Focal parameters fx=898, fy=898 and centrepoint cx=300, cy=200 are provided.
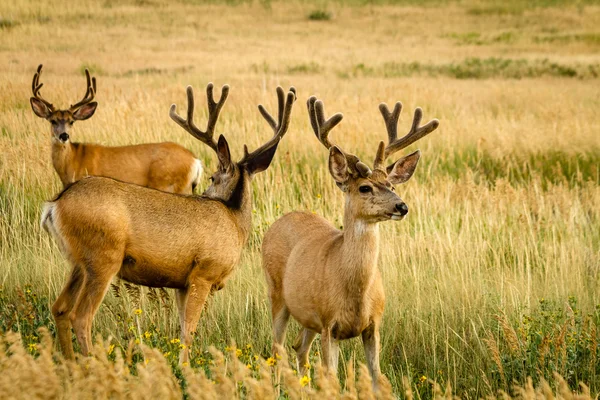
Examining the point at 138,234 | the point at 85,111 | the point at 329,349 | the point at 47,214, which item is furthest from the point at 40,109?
the point at 329,349

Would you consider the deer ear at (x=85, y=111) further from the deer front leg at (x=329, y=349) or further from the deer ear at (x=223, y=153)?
the deer front leg at (x=329, y=349)

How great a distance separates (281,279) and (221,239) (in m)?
0.52

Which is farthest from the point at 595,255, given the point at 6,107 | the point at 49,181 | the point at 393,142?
the point at 6,107

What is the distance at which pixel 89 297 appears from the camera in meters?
5.34

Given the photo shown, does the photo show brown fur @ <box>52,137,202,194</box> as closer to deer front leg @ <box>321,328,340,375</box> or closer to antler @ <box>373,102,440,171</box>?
antler @ <box>373,102,440,171</box>

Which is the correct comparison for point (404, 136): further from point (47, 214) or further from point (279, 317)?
point (47, 214)

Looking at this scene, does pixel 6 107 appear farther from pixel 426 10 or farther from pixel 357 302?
pixel 426 10

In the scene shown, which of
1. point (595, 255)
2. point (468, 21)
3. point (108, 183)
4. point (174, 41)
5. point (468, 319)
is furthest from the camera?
point (468, 21)

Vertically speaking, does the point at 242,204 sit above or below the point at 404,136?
below

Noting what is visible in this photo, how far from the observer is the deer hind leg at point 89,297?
5.33 meters

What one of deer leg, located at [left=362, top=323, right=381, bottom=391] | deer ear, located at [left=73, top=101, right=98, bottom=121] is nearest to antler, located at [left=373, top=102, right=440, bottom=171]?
deer leg, located at [left=362, top=323, right=381, bottom=391]

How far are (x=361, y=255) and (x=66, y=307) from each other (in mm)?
1855

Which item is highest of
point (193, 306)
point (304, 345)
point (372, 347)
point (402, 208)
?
point (402, 208)

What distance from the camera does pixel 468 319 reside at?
5.94 meters
